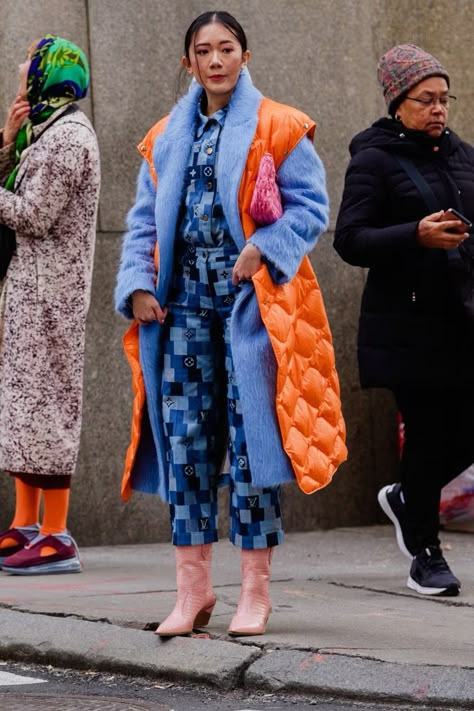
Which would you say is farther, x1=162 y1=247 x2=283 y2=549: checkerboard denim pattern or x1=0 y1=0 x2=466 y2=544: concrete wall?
x1=0 y1=0 x2=466 y2=544: concrete wall

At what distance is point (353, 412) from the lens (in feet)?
26.8

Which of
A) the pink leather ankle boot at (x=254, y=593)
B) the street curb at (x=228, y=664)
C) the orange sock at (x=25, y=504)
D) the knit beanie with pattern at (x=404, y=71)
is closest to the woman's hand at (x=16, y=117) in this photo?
the orange sock at (x=25, y=504)

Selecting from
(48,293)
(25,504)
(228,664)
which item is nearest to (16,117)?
(48,293)

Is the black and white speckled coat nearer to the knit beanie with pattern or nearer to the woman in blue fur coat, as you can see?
the knit beanie with pattern

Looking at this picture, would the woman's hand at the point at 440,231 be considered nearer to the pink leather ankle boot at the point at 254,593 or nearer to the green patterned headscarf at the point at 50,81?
the pink leather ankle boot at the point at 254,593

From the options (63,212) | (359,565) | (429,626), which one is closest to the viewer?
(429,626)

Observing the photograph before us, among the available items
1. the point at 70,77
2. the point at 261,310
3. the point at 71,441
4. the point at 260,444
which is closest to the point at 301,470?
the point at 260,444

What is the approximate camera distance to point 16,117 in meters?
6.65

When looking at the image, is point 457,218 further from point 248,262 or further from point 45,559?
point 45,559

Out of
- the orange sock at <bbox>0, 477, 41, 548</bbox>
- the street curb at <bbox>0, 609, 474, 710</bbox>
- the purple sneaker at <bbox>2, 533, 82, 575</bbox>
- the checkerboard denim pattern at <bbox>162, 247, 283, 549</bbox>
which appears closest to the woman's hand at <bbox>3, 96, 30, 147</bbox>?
the orange sock at <bbox>0, 477, 41, 548</bbox>

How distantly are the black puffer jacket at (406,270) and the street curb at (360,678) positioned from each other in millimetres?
1584

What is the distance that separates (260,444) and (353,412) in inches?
136

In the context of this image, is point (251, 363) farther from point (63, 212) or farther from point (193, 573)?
point (63, 212)

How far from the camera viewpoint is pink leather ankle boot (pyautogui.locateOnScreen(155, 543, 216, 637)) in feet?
16.1
